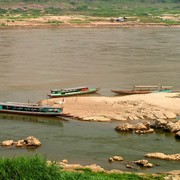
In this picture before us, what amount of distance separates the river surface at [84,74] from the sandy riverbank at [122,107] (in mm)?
1502

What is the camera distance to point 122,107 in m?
35.4

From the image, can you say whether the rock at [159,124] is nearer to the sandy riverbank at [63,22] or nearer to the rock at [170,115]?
the rock at [170,115]

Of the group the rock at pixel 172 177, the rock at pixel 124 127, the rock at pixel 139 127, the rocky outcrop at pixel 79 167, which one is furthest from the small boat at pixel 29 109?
the rock at pixel 172 177

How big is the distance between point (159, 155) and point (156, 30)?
68.3 meters

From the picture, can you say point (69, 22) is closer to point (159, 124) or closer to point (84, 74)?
point (84, 74)

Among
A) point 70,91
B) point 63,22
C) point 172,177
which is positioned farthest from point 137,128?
point 63,22

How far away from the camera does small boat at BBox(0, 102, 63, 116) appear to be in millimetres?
33969

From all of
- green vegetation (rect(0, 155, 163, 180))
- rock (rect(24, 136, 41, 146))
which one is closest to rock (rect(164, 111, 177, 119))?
rock (rect(24, 136, 41, 146))

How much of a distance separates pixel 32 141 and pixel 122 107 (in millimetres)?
9794

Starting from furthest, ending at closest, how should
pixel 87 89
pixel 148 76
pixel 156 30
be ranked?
1. pixel 156 30
2. pixel 148 76
3. pixel 87 89

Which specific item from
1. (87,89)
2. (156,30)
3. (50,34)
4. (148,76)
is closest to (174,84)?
(148,76)

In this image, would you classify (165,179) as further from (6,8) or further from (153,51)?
(6,8)

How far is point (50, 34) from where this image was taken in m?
82.1

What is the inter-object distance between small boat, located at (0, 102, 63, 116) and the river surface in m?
0.52
